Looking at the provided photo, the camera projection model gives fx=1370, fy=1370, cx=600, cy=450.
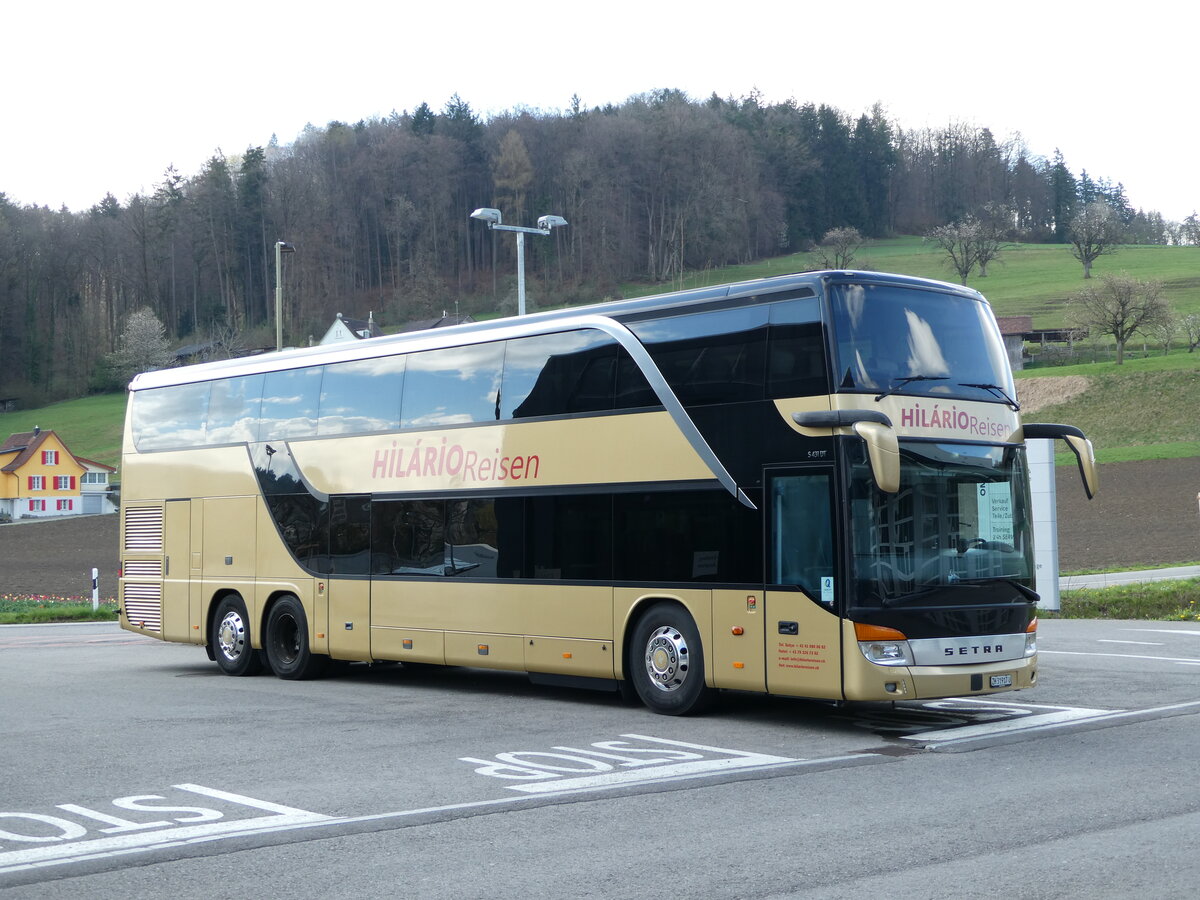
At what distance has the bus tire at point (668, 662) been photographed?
12.8 meters

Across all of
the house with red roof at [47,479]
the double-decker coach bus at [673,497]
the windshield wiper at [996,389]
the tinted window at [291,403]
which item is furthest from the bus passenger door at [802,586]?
the house with red roof at [47,479]

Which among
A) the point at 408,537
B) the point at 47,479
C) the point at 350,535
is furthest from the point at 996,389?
the point at 47,479

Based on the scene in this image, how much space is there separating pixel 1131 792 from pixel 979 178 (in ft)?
466

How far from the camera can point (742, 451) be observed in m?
12.4

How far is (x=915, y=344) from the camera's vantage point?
40.0 feet

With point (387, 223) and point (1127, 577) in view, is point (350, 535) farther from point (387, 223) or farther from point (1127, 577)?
point (387, 223)

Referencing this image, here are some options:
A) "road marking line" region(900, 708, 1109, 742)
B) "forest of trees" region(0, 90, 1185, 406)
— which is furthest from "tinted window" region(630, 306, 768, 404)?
"forest of trees" region(0, 90, 1185, 406)

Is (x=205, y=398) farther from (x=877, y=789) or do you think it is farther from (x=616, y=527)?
(x=877, y=789)

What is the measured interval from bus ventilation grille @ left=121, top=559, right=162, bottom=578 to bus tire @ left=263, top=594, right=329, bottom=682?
2757 millimetres

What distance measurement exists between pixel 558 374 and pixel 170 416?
Answer: 7850 millimetres

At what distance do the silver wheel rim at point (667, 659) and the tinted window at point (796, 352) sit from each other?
99.4 inches

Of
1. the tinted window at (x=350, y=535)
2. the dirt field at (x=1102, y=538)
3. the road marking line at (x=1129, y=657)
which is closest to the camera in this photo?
the tinted window at (x=350, y=535)

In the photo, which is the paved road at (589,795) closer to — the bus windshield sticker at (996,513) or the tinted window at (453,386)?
the bus windshield sticker at (996,513)

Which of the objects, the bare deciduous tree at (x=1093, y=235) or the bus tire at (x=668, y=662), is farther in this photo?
the bare deciduous tree at (x=1093, y=235)
